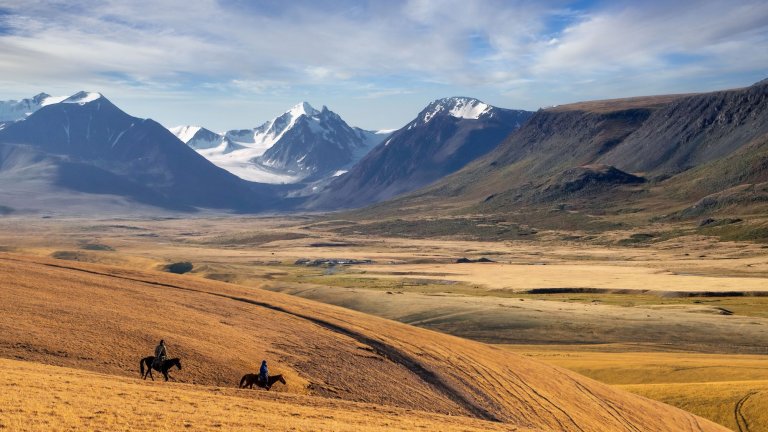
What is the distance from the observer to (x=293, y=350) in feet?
143

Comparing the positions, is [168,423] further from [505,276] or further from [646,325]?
[505,276]

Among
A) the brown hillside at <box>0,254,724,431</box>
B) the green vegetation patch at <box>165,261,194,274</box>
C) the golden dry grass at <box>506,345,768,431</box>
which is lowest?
the green vegetation patch at <box>165,261,194,274</box>

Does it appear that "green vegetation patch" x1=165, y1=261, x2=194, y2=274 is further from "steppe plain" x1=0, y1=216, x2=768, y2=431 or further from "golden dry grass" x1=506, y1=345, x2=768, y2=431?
"golden dry grass" x1=506, y1=345, x2=768, y2=431

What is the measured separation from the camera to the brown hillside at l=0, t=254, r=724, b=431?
125 ft

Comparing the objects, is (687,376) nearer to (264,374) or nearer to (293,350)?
(293,350)

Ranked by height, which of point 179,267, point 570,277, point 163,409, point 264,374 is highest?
point 163,409

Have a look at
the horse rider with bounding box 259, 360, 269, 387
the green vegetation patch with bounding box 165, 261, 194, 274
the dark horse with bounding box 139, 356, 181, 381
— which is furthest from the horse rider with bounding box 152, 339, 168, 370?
the green vegetation patch with bounding box 165, 261, 194, 274

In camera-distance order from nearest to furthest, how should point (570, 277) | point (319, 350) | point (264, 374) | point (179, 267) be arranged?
point (264, 374)
point (319, 350)
point (179, 267)
point (570, 277)

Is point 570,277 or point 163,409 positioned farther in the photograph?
point 570,277

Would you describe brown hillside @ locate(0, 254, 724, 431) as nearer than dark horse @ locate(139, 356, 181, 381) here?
No

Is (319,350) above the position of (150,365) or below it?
below

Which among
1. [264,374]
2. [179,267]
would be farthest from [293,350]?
[179,267]

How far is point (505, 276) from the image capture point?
159 meters

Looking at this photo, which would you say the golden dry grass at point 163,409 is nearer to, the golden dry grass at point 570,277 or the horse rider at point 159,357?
the horse rider at point 159,357
